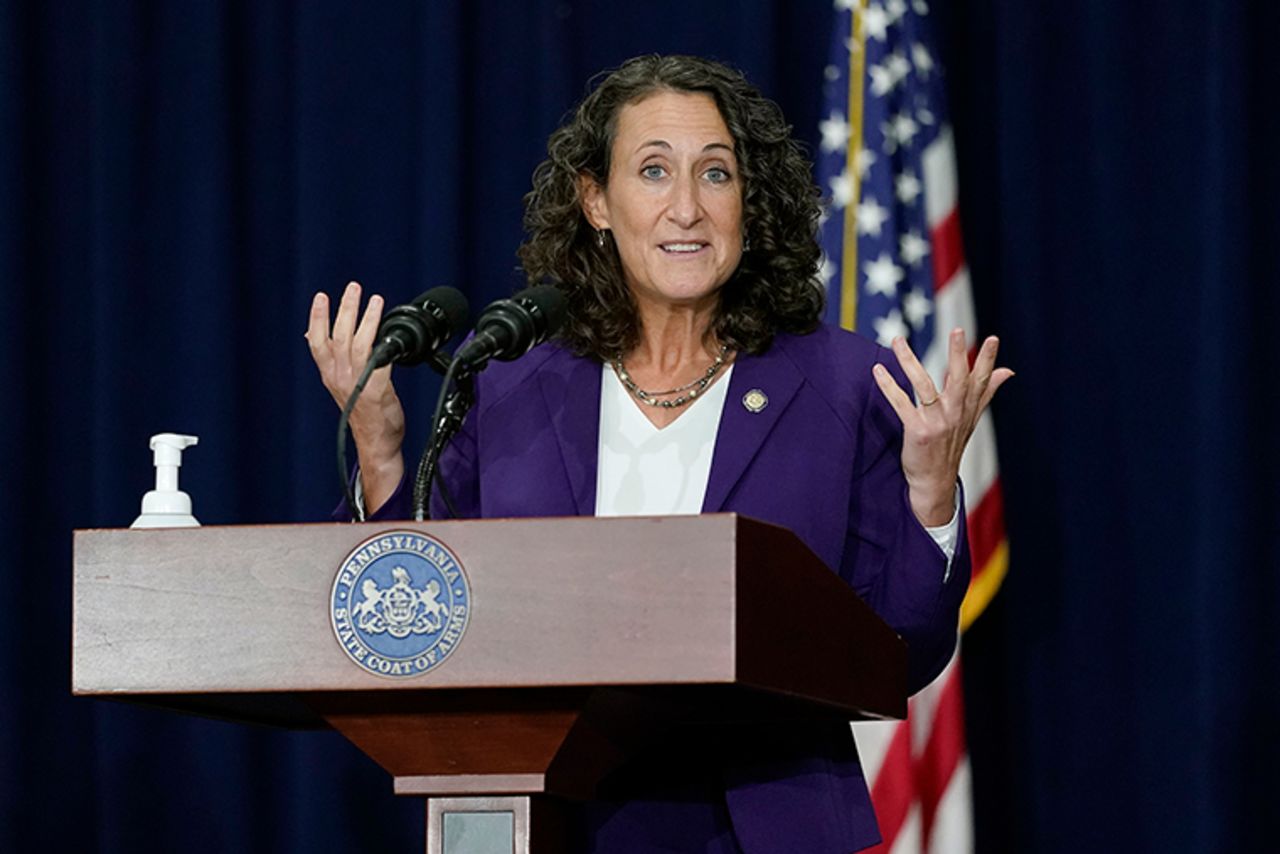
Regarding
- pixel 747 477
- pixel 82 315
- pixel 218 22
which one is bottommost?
pixel 747 477

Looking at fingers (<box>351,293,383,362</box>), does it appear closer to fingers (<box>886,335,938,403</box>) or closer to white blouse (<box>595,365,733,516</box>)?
white blouse (<box>595,365,733,516</box>)

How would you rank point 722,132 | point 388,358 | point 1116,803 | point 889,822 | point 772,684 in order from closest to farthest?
point 772,684
point 388,358
point 722,132
point 889,822
point 1116,803

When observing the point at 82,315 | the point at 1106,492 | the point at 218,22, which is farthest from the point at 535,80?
the point at 1106,492

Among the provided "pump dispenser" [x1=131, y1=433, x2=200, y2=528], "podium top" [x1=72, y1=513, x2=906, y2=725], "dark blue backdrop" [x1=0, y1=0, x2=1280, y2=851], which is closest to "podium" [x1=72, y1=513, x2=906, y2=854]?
"podium top" [x1=72, y1=513, x2=906, y2=725]

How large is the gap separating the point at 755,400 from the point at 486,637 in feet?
2.57

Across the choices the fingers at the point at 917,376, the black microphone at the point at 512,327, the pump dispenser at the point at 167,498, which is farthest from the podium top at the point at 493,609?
the fingers at the point at 917,376

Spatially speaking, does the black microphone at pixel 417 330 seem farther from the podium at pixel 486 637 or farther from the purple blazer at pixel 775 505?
the purple blazer at pixel 775 505

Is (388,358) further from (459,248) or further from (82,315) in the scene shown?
(82,315)

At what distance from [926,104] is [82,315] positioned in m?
1.69

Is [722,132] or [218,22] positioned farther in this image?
[218,22]

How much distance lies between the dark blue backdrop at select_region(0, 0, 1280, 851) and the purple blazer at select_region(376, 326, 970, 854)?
1453 mm

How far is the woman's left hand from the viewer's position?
6.12 ft

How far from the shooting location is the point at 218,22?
380 centimetres

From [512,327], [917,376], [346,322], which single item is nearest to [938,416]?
[917,376]
